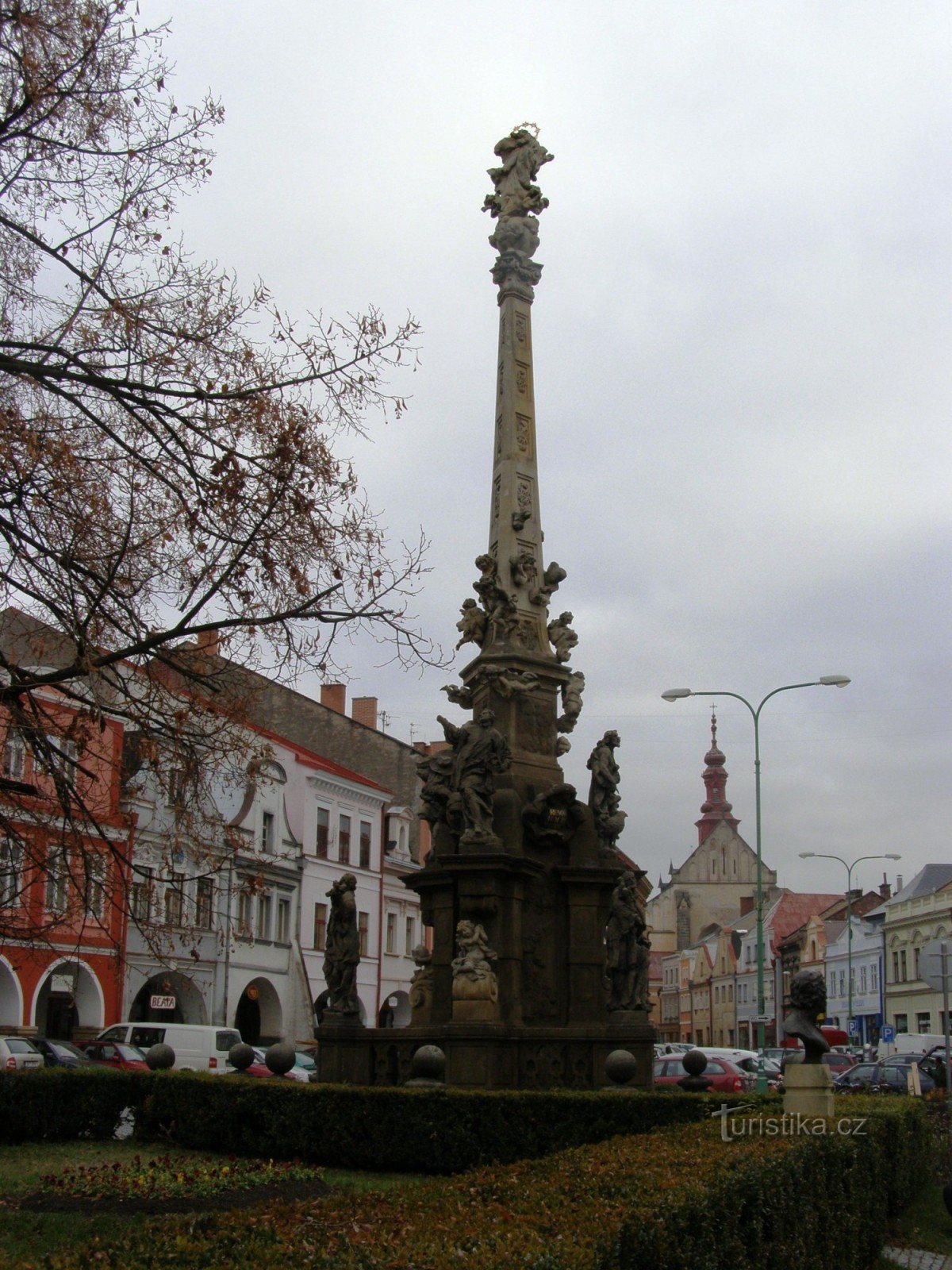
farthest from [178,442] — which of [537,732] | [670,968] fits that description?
[670,968]

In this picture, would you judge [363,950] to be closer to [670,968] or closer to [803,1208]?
[803,1208]

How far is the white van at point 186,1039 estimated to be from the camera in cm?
2612

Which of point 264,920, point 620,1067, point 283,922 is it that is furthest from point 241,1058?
point 283,922

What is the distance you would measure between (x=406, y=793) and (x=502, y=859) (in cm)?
4112

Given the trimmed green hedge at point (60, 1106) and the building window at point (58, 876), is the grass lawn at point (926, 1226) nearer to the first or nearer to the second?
the building window at point (58, 876)

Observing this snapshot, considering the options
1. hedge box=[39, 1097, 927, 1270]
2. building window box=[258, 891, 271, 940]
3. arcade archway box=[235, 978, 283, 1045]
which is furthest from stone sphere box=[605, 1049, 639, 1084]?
arcade archway box=[235, 978, 283, 1045]

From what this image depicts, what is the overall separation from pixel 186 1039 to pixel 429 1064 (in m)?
14.5

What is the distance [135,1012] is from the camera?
36812 millimetres

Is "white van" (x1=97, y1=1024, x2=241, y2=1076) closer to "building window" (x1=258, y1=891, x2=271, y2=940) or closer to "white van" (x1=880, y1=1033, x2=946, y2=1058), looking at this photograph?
"building window" (x1=258, y1=891, x2=271, y2=940)

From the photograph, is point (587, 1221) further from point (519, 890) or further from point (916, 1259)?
point (519, 890)

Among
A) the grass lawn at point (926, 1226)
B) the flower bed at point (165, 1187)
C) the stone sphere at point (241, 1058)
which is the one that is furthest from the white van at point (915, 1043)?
the flower bed at point (165, 1187)

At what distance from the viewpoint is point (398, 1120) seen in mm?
12117

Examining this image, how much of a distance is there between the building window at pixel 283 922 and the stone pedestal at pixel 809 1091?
34.7m

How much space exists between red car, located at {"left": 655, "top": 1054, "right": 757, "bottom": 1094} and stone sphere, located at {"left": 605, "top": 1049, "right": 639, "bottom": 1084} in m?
8.03
